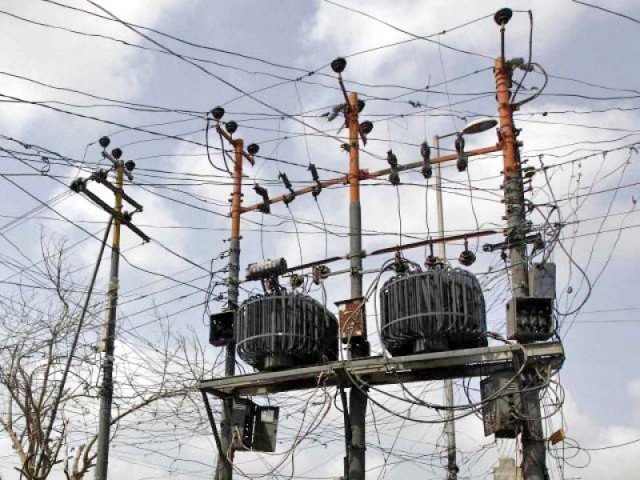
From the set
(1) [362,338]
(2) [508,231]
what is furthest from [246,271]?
(2) [508,231]

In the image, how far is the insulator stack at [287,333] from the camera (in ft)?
37.0

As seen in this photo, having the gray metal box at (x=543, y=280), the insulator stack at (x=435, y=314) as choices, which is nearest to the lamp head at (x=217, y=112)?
the insulator stack at (x=435, y=314)

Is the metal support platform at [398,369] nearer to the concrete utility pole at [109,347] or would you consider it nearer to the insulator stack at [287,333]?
the insulator stack at [287,333]

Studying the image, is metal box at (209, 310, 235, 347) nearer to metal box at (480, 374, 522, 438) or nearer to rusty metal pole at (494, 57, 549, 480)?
metal box at (480, 374, 522, 438)

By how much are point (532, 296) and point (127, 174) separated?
11.1 meters

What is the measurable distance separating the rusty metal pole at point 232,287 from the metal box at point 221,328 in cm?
15

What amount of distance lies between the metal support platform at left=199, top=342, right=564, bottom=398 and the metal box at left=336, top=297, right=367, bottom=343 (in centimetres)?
50

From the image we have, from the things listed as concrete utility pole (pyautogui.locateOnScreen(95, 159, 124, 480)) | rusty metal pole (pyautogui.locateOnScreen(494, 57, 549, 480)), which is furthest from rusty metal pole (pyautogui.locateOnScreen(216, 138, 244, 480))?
rusty metal pole (pyautogui.locateOnScreen(494, 57, 549, 480))

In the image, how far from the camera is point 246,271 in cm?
1245

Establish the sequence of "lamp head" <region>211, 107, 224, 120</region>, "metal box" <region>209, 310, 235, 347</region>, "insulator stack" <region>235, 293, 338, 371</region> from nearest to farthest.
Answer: "insulator stack" <region>235, 293, 338, 371</region> → "metal box" <region>209, 310, 235, 347</region> → "lamp head" <region>211, 107, 224, 120</region>

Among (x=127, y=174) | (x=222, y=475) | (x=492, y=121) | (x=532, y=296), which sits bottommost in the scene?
(x=222, y=475)

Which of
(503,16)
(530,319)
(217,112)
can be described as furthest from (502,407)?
(217,112)

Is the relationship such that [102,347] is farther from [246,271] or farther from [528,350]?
[528,350]

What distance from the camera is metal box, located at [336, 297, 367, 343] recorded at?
1116 centimetres
